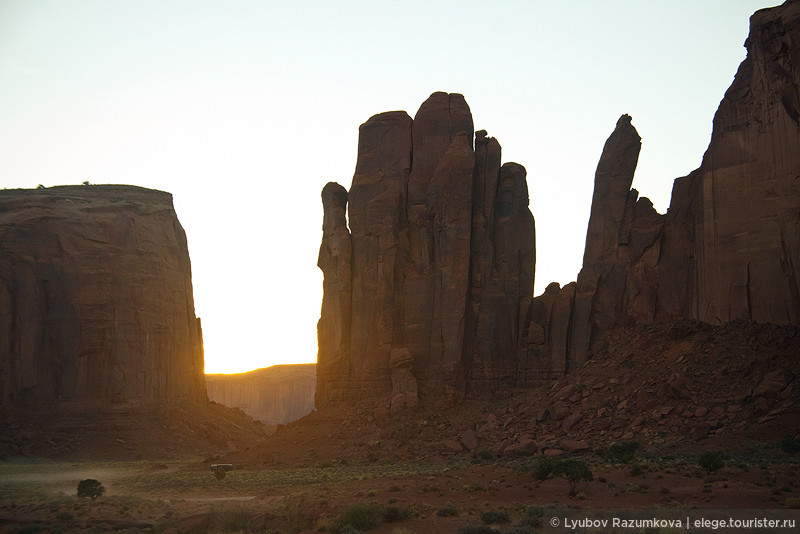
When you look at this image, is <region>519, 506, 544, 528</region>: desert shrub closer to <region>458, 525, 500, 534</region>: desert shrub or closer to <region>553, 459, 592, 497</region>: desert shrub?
<region>458, 525, 500, 534</region>: desert shrub

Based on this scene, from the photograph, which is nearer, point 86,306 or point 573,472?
point 573,472

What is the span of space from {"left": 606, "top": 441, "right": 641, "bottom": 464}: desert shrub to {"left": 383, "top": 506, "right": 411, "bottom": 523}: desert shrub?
10.1 m

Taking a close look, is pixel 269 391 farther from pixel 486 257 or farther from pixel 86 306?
pixel 486 257

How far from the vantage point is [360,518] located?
2500cm

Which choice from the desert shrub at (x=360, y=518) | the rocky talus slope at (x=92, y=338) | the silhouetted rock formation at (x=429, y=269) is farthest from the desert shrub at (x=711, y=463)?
the rocky talus slope at (x=92, y=338)

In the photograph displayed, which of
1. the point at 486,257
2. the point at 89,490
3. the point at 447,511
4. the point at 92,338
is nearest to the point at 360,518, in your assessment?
the point at 447,511

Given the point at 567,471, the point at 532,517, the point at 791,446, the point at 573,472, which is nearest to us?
the point at 532,517

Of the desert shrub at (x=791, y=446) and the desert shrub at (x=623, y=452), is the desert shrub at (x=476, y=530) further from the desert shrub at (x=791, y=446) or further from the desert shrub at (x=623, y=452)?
the desert shrub at (x=791, y=446)

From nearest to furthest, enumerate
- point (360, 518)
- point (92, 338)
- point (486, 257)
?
point (360, 518) → point (486, 257) → point (92, 338)

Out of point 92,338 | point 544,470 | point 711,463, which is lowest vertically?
point 544,470

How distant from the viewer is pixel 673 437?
3534 centimetres

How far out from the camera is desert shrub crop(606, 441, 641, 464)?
107 ft

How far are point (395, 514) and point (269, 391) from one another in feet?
377

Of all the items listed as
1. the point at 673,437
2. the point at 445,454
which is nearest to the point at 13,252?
the point at 445,454
